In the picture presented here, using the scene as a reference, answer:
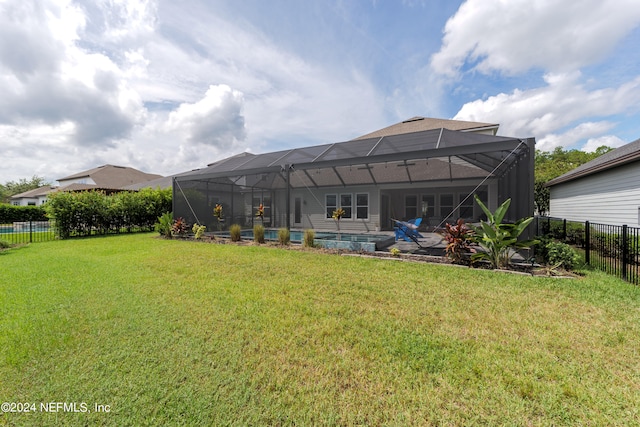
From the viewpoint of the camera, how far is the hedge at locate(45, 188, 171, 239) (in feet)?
37.3

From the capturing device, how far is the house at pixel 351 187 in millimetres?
9773

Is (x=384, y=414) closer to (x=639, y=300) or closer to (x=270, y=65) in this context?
(x=639, y=300)

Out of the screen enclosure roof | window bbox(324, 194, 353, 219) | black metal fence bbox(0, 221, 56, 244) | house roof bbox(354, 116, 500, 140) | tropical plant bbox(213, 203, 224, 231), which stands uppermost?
house roof bbox(354, 116, 500, 140)

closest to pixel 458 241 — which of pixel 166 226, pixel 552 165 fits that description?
pixel 166 226

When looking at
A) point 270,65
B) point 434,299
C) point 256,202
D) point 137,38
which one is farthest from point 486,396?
point 256,202

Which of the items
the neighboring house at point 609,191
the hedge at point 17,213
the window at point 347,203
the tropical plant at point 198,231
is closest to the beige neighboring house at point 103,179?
the hedge at point 17,213

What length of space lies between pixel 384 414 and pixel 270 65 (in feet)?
35.4

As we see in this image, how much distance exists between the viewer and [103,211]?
12.8m

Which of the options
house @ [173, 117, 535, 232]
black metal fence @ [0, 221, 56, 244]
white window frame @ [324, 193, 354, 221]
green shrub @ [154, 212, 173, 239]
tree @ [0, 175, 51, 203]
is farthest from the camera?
tree @ [0, 175, 51, 203]

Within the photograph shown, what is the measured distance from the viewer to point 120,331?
278cm

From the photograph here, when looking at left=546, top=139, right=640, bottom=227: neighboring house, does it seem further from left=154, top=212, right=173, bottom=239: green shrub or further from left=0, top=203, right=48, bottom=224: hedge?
left=0, top=203, right=48, bottom=224: hedge

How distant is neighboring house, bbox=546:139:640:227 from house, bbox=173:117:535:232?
315 cm

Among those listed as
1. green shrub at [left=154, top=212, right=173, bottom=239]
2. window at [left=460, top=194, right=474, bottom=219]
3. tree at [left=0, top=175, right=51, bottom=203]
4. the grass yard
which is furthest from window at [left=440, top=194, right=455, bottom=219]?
tree at [left=0, top=175, right=51, bottom=203]

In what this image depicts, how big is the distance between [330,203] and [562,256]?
10.2 metres
